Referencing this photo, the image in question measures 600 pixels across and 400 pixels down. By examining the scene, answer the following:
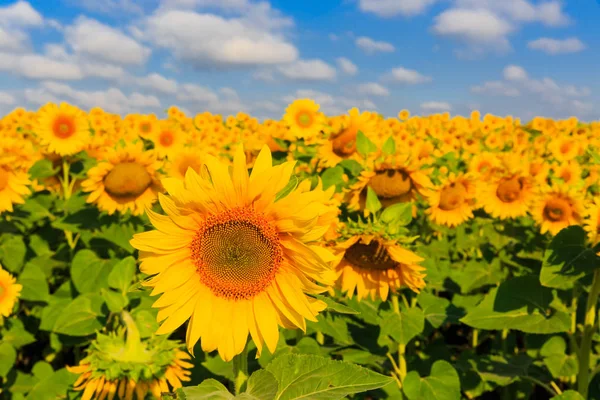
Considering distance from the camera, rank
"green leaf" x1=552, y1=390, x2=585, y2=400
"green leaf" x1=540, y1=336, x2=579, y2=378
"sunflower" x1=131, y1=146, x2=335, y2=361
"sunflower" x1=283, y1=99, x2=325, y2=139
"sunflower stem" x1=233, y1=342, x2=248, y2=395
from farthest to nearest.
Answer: "sunflower" x1=283, y1=99, x2=325, y2=139, "green leaf" x1=540, y1=336, x2=579, y2=378, "green leaf" x1=552, y1=390, x2=585, y2=400, "sunflower stem" x1=233, y1=342, x2=248, y2=395, "sunflower" x1=131, y1=146, x2=335, y2=361

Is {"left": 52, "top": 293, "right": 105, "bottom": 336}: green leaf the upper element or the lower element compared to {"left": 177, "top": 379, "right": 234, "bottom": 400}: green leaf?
lower

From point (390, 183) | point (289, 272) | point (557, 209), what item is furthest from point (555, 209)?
point (289, 272)

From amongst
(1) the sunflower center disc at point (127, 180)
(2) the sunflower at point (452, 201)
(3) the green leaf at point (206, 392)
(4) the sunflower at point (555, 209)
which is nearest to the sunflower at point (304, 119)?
(2) the sunflower at point (452, 201)

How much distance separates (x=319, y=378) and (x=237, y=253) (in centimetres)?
48

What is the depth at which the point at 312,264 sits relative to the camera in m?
1.59

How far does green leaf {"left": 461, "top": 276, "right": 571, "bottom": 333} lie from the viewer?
284cm

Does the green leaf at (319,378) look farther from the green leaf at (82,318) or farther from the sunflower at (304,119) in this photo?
the sunflower at (304,119)

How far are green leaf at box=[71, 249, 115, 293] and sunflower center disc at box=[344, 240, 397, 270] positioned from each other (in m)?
1.83

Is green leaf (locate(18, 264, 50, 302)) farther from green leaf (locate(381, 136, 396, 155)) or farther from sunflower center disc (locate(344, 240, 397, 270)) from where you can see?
green leaf (locate(381, 136, 396, 155))

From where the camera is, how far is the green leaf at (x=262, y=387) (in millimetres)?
1453

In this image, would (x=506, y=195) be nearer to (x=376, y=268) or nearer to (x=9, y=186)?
(x=376, y=268)

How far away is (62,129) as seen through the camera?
5340 mm

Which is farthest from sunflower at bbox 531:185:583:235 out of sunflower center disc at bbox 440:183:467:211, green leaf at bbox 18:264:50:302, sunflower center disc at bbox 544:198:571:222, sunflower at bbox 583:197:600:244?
green leaf at bbox 18:264:50:302

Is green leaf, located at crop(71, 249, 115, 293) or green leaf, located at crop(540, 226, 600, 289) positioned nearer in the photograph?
green leaf, located at crop(540, 226, 600, 289)
